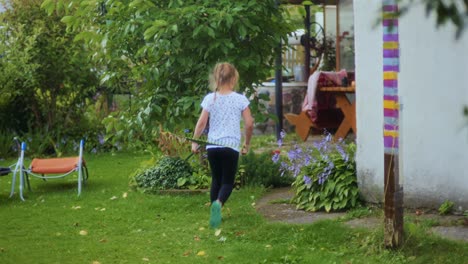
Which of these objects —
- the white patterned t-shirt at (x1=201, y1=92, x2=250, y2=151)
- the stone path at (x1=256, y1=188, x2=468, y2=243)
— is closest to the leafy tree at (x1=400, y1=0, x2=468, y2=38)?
the stone path at (x1=256, y1=188, x2=468, y2=243)

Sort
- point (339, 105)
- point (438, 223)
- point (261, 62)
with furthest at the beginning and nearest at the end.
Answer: point (339, 105), point (261, 62), point (438, 223)

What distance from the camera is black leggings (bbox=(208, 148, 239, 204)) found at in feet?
21.1

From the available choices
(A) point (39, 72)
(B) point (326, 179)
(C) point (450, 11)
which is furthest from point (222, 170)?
(A) point (39, 72)

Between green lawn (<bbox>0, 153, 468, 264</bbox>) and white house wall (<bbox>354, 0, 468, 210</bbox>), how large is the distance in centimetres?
62

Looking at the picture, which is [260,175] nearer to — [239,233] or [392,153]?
[239,233]

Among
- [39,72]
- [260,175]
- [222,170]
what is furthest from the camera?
[39,72]

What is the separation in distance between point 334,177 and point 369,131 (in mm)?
557

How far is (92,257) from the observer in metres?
5.50

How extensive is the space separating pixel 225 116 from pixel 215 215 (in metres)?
0.88

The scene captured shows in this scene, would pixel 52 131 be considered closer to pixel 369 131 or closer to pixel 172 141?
pixel 172 141

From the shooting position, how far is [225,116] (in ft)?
21.2

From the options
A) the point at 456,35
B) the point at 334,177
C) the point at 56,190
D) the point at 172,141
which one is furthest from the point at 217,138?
the point at 456,35

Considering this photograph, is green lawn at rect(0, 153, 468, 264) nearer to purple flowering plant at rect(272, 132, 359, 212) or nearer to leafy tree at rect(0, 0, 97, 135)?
purple flowering plant at rect(272, 132, 359, 212)

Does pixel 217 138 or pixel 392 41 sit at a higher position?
pixel 392 41
